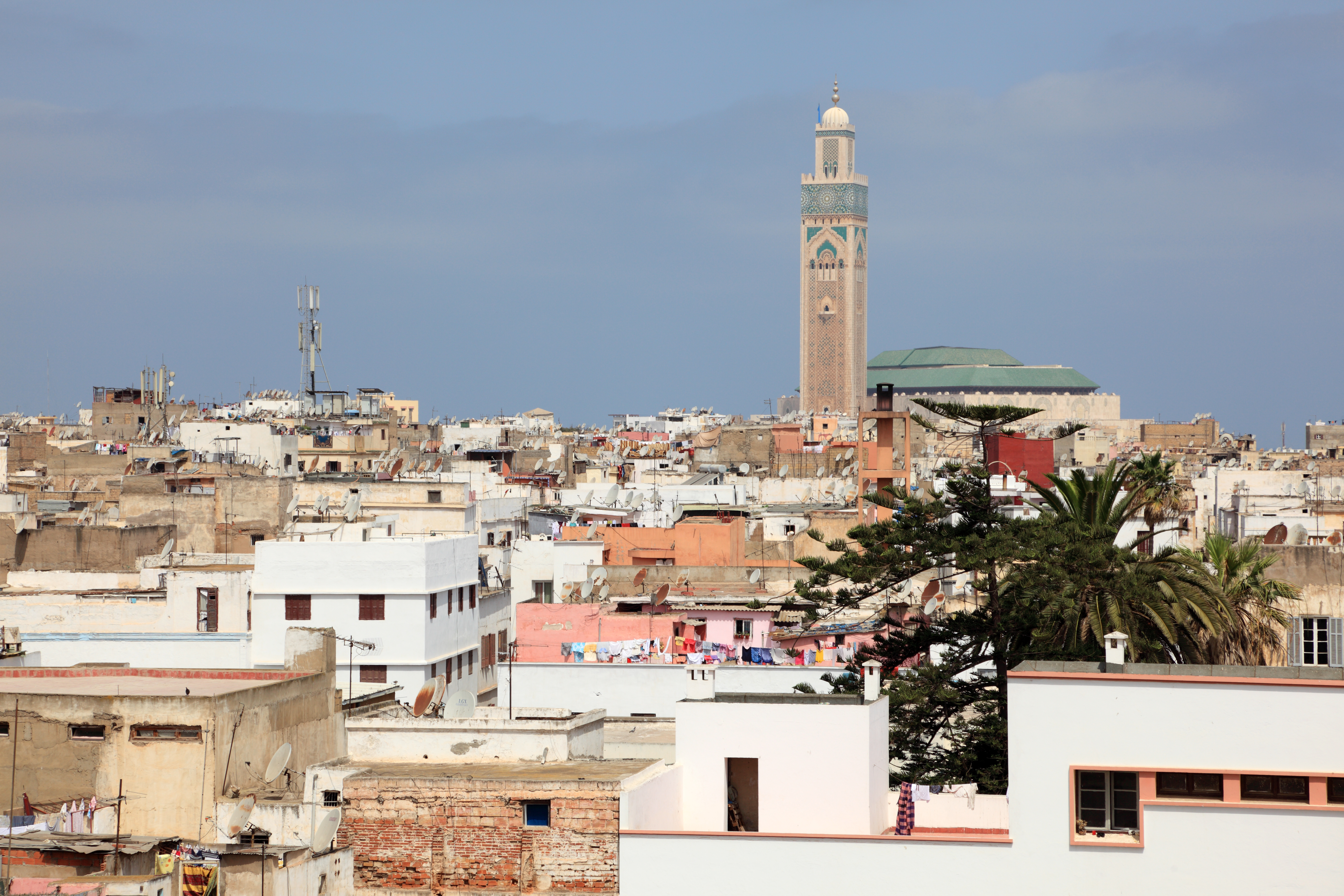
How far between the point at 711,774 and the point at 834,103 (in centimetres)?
16772

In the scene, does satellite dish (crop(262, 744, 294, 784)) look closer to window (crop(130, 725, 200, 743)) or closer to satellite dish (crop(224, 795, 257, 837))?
window (crop(130, 725, 200, 743))

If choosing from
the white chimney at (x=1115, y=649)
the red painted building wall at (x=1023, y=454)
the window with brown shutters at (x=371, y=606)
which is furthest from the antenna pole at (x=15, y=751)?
the red painted building wall at (x=1023, y=454)

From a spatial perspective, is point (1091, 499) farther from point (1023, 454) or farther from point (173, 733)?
point (1023, 454)

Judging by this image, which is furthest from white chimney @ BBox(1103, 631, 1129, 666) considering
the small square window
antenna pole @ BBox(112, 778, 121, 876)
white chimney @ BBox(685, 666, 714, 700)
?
antenna pole @ BBox(112, 778, 121, 876)

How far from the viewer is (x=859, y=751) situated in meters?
14.4

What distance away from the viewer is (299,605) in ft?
88.5

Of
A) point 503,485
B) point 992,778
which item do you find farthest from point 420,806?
point 503,485

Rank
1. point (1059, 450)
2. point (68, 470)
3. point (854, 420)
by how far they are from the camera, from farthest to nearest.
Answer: point (854, 420) → point (1059, 450) → point (68, 470)

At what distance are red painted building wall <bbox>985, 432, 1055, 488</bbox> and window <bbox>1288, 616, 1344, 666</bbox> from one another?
66.0 ft

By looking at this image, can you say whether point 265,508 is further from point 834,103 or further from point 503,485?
point 834,103

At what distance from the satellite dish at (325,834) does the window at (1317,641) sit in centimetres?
1010

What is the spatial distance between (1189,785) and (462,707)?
6125 millimetres

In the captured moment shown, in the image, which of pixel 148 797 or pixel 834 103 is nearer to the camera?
pixel 148 797

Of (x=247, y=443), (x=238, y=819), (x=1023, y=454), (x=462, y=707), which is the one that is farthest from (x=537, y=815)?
(x=247, y=443)
